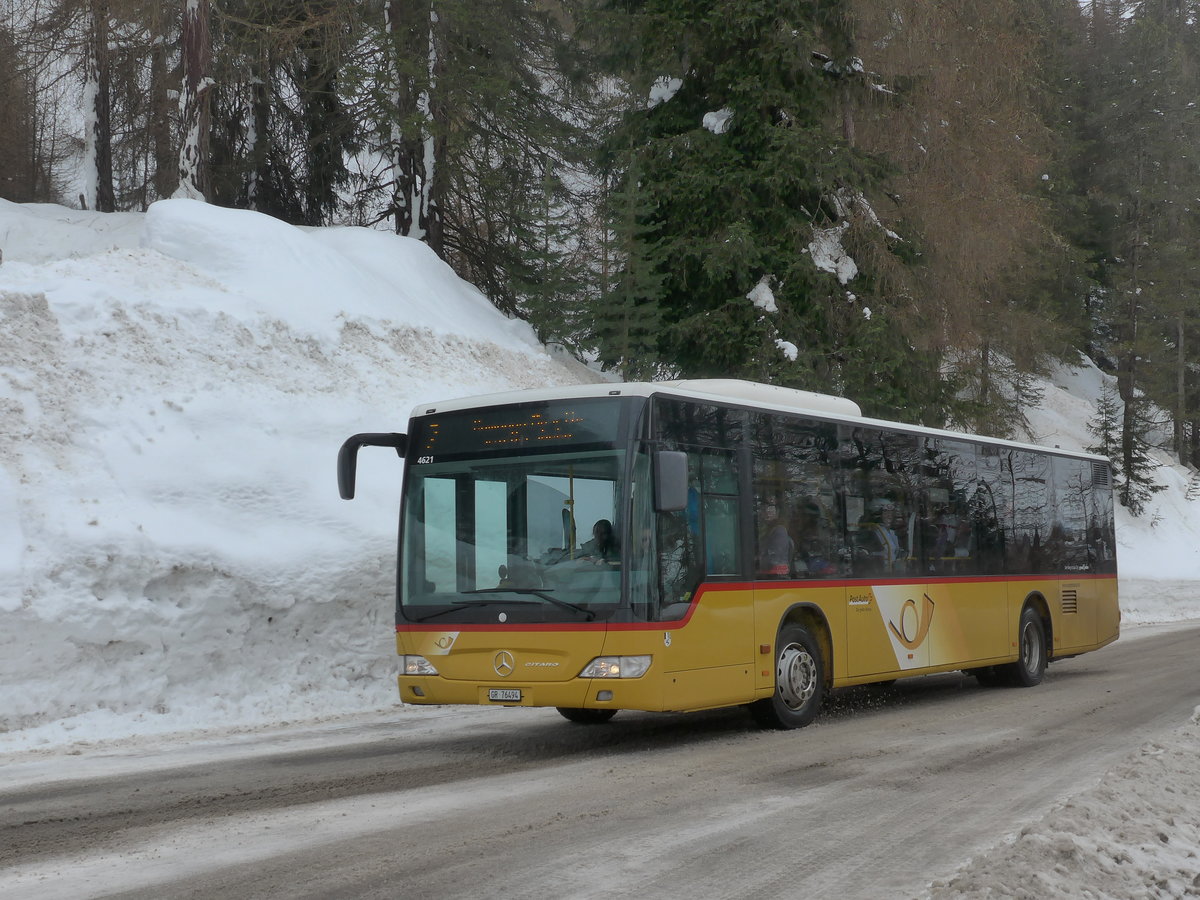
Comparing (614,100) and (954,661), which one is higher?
(614,100)

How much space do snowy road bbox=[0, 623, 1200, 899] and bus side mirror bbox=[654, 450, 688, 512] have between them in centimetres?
199

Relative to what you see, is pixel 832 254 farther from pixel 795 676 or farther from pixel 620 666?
pixel 620 666

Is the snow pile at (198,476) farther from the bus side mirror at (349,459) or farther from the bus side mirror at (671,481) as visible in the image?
the bus side mirror at (671,481)

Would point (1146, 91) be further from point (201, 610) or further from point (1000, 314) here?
point (201, 610)

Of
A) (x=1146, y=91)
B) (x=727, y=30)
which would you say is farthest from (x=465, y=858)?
(x=1146, y=91)

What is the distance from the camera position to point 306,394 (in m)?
18.7

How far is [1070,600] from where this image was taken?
17531 mm

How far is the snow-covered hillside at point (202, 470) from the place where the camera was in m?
12.5

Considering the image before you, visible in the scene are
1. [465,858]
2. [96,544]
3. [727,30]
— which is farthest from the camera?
[727,30]

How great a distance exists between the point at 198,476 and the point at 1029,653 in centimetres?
1076

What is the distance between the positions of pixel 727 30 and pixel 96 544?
600 inches

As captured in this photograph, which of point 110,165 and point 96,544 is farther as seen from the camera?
point 110,165

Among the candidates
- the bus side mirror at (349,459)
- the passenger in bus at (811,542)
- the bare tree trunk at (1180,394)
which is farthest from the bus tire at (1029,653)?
the bare tree trunk at (1180,394)

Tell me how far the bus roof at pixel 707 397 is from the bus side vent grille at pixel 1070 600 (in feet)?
14.6
